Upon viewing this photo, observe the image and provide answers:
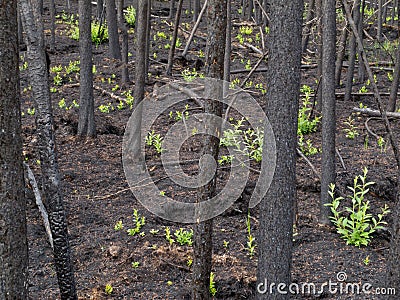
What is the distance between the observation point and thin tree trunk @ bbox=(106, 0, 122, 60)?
46.8 feet

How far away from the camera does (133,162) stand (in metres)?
9.34

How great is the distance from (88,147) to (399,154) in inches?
270

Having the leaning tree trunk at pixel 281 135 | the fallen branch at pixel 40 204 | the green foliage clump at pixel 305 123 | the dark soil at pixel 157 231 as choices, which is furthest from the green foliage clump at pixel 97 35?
the leaning tree trunk at pixel 281 135

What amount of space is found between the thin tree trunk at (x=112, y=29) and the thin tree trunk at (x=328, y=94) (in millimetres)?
8623

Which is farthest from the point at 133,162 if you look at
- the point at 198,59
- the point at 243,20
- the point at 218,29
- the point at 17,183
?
the point at 243,20

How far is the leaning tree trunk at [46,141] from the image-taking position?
4.65 metres

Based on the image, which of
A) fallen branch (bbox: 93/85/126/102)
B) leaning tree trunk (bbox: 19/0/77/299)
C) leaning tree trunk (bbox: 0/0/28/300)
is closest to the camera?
leaning tree trunk (bbox: 0/0/28/300)

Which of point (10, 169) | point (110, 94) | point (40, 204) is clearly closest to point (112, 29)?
point (110, 94)

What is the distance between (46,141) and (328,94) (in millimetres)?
3724

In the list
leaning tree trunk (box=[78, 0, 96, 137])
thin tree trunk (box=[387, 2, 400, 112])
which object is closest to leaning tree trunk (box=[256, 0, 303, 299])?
leaning tree trunk (box=[78, 0, 96, 137])

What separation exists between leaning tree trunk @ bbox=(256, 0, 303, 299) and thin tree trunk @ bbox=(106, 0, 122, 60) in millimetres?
10140

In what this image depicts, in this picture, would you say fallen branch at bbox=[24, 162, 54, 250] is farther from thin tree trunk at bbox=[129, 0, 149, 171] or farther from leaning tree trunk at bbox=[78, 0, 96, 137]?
leaning tree trunk at bbox=[78, 0, 96, 137]

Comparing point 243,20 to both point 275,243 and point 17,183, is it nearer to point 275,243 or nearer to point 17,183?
point 275,243

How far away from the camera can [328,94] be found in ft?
22.4
